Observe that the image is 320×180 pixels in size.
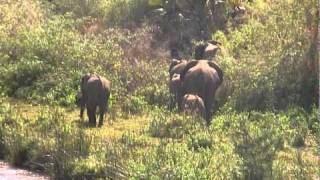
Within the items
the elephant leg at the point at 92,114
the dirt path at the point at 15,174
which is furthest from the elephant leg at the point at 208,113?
the dirt path at the point at 15,174

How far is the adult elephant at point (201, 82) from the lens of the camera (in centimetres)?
1519

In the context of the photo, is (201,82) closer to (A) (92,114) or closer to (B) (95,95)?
(B) (95,95)

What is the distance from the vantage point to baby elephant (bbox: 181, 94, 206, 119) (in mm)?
14016

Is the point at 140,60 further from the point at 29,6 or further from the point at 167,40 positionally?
the point at 29,6

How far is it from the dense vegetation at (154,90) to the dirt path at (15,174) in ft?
0.52

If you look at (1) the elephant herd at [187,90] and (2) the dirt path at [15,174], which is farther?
(1) the elephant herd at [187,90]

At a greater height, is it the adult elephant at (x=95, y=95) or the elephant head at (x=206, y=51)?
the elephant head at (x=206, y=51)

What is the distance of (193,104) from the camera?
14.1 m

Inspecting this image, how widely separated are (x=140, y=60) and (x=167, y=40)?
2744 mm

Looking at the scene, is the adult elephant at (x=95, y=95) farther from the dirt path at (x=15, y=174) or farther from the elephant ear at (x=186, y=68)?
the dirt path at (x=15, y=174)

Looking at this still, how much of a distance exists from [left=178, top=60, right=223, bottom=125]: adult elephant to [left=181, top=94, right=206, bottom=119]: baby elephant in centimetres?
78

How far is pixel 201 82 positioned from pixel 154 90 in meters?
2.64

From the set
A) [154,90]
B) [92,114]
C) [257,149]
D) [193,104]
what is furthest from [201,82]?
[257,149]

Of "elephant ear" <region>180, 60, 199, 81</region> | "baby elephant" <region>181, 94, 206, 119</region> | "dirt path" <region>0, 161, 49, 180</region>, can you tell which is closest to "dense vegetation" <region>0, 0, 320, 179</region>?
"dirt path" <region>0, 161, 49, 180</region>
